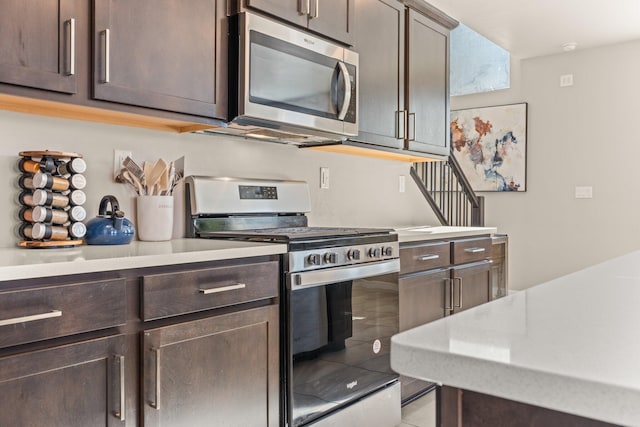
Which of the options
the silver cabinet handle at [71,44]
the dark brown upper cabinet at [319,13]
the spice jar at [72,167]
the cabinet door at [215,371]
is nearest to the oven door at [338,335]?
the cabinet door at [215,371]

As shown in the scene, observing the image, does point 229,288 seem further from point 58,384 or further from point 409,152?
point 409,152

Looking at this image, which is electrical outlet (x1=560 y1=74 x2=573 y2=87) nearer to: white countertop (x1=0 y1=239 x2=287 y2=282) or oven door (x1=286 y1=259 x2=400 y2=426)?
oven door (x1=286 y1=259 x2=400 y2=426)

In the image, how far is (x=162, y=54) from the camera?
1860 millimetres

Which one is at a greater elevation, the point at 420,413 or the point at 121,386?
the point at 121,386

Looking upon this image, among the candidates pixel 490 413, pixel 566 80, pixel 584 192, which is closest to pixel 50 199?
pixel 490 413

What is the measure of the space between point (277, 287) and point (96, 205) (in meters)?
0.79

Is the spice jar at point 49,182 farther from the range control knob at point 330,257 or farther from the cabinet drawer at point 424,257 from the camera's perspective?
the cabinet drawer at point 424,257

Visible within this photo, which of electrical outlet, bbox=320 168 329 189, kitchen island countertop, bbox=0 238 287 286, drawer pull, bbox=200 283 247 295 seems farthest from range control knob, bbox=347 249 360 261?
electrical outlet, bbox=320 168 329 189

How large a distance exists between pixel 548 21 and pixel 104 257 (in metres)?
4.24

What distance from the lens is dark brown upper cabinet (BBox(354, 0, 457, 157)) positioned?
2779 millimetres

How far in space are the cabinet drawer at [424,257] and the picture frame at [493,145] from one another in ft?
10.6

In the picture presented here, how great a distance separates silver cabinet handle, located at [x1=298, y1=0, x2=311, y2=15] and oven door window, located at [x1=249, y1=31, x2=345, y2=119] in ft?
0.52

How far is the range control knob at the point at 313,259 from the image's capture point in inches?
77.4

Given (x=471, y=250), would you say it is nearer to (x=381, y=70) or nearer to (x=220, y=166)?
Answer: (x=381, y=70)
